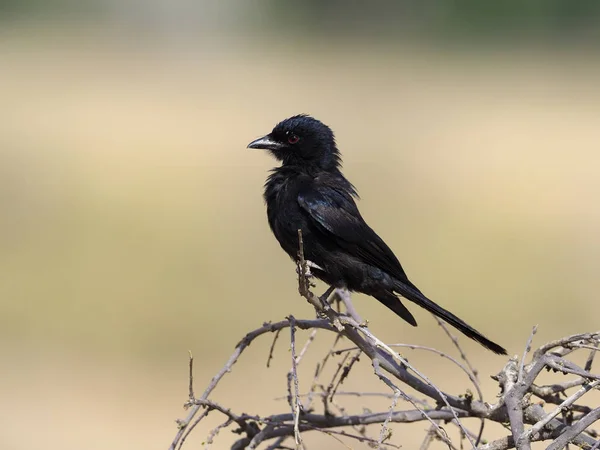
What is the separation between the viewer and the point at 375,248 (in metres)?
4.30

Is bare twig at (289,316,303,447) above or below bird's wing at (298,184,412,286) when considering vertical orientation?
below

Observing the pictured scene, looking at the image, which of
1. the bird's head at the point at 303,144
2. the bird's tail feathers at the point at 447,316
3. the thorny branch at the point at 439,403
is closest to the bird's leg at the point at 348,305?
the thorny branch at the point at 439,403

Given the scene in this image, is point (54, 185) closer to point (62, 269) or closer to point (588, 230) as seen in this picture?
point (62, 269)

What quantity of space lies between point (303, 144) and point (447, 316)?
149cm

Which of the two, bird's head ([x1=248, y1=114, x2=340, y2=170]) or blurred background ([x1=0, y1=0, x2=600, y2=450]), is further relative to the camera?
blurred background ([x1=0, y1=0, x2=600, y2=450])

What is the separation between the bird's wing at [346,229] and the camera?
425 centimetres

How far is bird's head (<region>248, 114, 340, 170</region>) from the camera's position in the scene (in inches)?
191

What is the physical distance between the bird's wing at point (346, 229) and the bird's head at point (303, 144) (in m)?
0.50

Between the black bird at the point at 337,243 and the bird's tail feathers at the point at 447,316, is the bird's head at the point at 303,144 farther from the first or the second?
the bird's tail feathers at the point at 447,316

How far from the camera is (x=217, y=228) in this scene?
41.9 ft

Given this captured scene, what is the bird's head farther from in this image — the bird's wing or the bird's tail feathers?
the bird's tail feathers

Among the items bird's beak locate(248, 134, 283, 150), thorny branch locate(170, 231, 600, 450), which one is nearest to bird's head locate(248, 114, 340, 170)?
bird's beak locate(248, 134, 283, 150)

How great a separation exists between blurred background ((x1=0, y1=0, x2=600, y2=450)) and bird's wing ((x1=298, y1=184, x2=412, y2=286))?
226 cm

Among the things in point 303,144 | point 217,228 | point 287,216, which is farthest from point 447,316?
point 217,228
